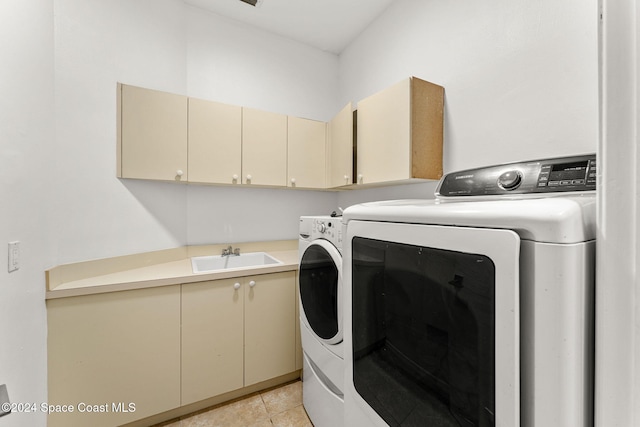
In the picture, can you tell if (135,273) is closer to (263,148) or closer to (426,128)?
(263,148)

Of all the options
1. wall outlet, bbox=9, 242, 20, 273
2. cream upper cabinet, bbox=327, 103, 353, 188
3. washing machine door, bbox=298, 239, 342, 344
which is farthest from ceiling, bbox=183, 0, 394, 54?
wall outlet, bbox=9, 242, 20, 273

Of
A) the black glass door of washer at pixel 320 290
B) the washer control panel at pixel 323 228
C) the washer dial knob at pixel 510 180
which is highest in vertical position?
the washer dial knob at pixel 510 180

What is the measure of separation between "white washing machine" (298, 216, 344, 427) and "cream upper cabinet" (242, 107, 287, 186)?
0.70 meters

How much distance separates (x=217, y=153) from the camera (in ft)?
6.51

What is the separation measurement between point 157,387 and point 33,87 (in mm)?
1763

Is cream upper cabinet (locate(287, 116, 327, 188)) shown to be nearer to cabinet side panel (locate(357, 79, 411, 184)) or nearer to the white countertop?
cabinet side panel (locate(357, 79, 411, 184))

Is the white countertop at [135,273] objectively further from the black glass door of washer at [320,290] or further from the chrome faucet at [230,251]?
the black glass door of washer at [320,290]

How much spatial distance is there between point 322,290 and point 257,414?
1029 millimetres

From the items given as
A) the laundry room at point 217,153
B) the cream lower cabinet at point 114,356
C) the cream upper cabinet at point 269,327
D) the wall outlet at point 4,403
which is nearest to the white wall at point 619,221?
the laundry room at point 217,153

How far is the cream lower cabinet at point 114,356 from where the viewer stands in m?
1.32

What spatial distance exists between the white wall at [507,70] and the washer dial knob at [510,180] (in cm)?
38

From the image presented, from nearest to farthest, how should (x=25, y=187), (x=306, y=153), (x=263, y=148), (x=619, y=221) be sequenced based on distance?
(x=619, y=221) → (x=25, y=187) → (x=263, y=148) → (x=306, y=153)

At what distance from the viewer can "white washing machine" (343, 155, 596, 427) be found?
16.7 inches

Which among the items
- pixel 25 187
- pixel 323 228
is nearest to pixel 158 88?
pixel 25 187
